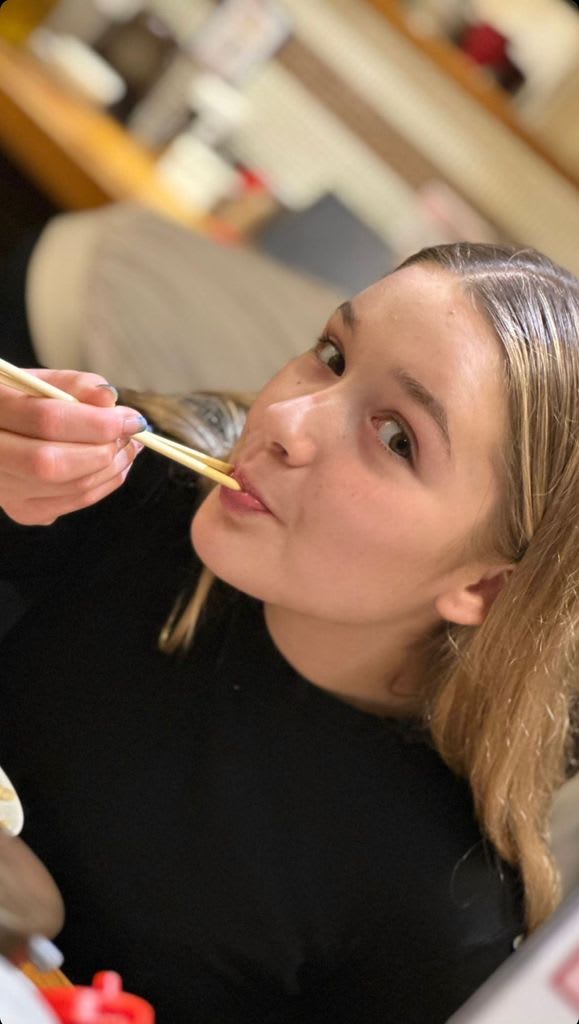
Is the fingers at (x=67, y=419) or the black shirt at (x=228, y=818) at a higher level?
the fingers at (x=67, y=419)

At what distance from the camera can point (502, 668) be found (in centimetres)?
63

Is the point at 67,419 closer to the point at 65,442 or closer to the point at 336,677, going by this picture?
A: the point at 65,442

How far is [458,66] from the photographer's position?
59.4 inches

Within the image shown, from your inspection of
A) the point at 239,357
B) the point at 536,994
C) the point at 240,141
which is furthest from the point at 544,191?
the point at 536,994

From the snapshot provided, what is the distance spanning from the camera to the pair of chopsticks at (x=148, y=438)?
0.44m

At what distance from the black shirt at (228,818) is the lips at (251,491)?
150mm

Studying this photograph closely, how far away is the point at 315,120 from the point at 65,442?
1.32 m

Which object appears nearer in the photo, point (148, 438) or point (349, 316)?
point (148, 438)

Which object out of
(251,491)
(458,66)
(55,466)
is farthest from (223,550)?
(458,66)

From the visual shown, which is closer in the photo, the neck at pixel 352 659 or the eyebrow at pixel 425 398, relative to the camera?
the eyebrow at pixel 425 398

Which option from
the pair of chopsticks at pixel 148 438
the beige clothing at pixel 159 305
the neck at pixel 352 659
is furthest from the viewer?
the beige clothing at pixel 159 305

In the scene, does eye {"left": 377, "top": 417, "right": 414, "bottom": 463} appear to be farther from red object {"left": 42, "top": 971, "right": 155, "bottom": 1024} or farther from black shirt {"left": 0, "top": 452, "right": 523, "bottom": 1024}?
red object {"left": 42, "top": 971, "right": 155, "bottom": 1024}

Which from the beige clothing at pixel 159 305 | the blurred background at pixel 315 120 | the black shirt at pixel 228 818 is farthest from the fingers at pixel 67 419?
the blurred background at pixel 315 120

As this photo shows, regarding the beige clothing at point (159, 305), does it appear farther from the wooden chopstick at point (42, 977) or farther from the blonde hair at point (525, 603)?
the wooden chopstick at point (42, 977)
